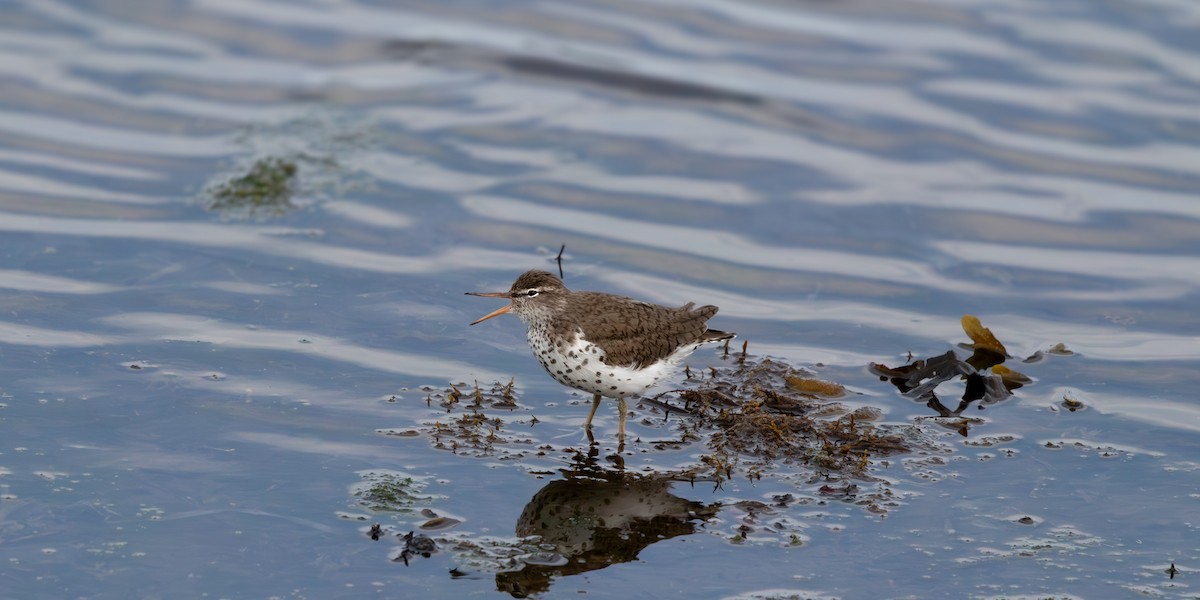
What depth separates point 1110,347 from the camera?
450 inches

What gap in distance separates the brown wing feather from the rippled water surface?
58 centimetres

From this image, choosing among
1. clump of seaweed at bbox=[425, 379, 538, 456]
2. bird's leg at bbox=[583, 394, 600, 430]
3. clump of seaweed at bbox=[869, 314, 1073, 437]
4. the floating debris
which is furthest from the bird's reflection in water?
clump of seaweed at bbox=[869, 314, 1073, 437]

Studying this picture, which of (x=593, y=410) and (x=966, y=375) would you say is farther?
(x=966, y=375)

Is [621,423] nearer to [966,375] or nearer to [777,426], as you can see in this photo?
[777,426]

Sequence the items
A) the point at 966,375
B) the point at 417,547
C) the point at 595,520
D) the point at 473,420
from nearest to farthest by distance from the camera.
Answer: the point at 417,547, the point at 595,520, the point at 473,420, the point at 966,375

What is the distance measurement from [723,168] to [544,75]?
341cm

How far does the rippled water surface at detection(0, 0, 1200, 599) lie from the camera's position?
7711 millimetres

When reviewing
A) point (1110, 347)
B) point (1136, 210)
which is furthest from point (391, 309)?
point (1136, 210)

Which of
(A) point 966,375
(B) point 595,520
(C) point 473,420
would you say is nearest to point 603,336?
(C) point 473,420

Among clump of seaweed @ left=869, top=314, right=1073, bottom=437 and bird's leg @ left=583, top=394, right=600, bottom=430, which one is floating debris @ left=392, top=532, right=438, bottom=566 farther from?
clump of seaweed @ left=869, top=314, right=1073, bottom=437

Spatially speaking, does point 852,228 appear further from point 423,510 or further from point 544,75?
point 423,510

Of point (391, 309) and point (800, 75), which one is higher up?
point (800, 75)

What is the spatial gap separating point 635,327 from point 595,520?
70.9 inches

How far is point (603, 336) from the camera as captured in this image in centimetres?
927
